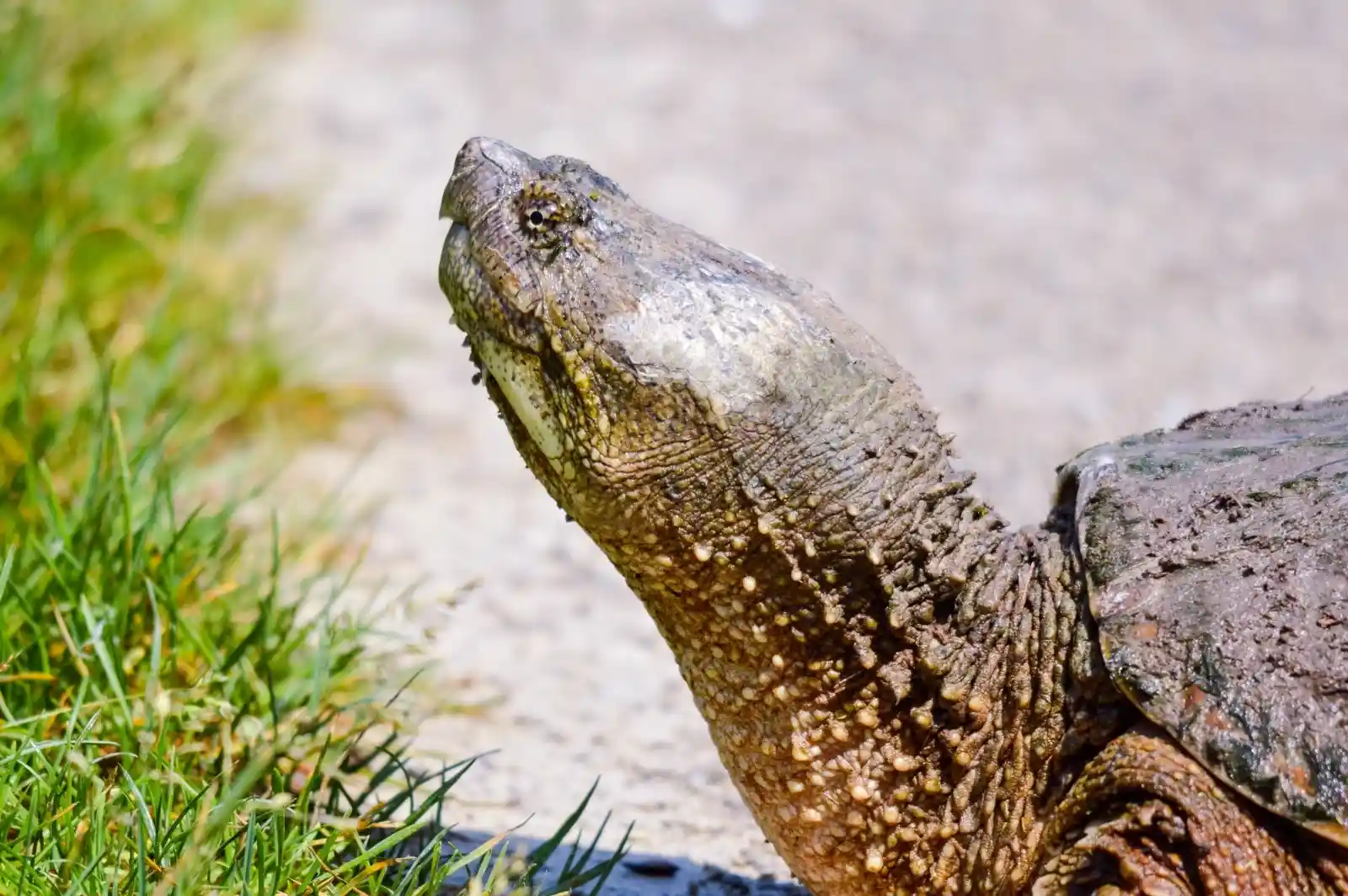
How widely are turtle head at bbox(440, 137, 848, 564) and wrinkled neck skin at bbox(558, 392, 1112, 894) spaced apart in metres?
0.03

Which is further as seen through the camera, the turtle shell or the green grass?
the green grass

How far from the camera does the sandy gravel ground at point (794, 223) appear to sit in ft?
13.0

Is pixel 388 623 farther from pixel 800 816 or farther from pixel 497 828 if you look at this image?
pixel 800 816

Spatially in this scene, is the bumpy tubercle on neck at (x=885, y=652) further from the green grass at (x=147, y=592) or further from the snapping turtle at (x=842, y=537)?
the green grass at (x=147, y=592)

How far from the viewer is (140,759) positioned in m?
2.64

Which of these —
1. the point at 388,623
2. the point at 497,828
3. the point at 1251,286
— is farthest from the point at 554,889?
the point at 1251,286

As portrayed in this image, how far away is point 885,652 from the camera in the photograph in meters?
2.41

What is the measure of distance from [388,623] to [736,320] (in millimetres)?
1979

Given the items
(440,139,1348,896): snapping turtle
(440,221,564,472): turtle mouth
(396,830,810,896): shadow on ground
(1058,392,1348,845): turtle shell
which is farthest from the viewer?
(396,830,810,896): shadow on ground

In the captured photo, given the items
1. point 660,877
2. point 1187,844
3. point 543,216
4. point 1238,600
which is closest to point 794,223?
point 660,877

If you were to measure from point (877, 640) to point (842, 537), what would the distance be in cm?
18

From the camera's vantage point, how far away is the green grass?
2441 millimetres

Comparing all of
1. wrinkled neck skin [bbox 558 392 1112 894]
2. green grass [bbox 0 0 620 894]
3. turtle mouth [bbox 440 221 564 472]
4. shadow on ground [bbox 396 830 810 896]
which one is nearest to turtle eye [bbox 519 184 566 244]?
turtle mouth [bbox 440 221 564 472]

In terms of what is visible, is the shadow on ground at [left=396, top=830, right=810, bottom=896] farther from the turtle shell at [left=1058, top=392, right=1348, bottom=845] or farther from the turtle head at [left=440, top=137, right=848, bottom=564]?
the turtle shell at [left=1058, top=392, right=1348, bottom=845]
